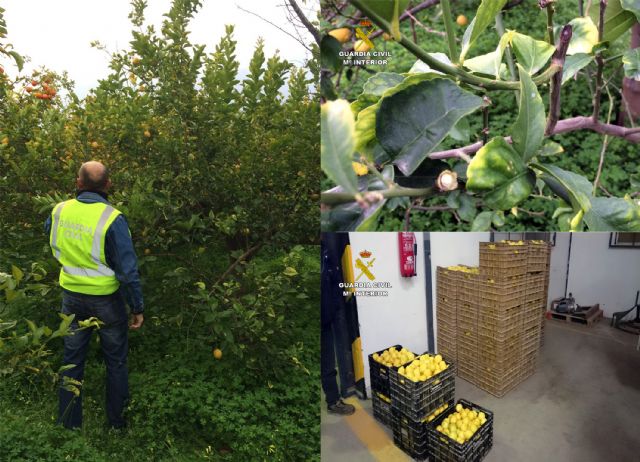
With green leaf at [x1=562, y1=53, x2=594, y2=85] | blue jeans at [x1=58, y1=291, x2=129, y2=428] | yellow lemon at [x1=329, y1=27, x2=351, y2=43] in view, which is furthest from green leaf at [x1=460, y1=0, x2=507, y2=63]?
blue jeans at [x1=58, y1=291, x2=129, y2=428]

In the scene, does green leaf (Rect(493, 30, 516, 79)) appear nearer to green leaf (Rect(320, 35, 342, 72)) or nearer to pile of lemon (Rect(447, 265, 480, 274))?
green leaf (Rect(320, 35, 342, 72))

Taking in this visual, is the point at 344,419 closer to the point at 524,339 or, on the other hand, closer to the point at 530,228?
the point at 524,339

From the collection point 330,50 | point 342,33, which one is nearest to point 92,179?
point 342,33

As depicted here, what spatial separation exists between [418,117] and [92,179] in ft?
4.60

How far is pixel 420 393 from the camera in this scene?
1.45 metres

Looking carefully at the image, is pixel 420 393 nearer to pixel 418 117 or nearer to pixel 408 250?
pixel 408 250

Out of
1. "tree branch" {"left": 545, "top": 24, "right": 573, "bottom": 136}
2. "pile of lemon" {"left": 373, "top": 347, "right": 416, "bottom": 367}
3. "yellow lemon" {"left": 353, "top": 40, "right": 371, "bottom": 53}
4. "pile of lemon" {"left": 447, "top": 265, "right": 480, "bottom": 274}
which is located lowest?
"pile of lemon" {"left": 373, "top": 347, "right": 416, "bottom": 367}

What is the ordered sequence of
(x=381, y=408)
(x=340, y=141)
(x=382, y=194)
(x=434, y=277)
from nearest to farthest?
(x=340, y=141)
(x=382, y=194)
(x=434, y=277)
(x=381, y=408)

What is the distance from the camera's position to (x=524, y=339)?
134 cm

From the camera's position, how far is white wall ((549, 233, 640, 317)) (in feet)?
4.08

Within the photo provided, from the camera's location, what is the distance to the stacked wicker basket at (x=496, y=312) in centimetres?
130

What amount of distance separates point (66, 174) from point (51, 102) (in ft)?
1.12

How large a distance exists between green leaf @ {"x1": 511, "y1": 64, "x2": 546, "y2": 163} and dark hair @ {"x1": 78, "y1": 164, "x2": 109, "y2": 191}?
1470 millimetres

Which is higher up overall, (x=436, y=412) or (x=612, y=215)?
(x=612, y=215)
